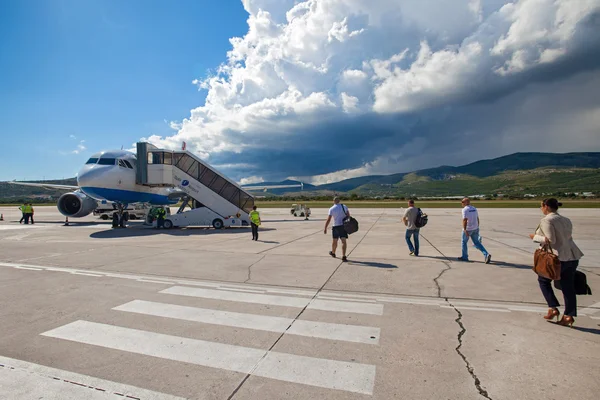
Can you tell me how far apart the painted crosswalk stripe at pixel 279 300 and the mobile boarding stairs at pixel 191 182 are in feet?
46.3

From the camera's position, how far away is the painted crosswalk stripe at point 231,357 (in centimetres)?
341

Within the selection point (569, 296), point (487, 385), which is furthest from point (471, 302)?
point (487, 385)

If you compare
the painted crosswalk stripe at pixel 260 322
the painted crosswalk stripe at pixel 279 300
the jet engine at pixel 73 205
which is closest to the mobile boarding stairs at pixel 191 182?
the jet engine at pixel 73 205

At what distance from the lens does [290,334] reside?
457 cm

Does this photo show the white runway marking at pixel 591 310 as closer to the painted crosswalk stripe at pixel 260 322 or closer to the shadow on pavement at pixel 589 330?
the shadow on pavement at pixel 589 330

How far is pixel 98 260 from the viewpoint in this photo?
10102 millimetres

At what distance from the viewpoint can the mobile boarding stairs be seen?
2048 cm

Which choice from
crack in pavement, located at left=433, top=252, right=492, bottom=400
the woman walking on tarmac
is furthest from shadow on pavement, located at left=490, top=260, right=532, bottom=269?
the woman walking on tarmac

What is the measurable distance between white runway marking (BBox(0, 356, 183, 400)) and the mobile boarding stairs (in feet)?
56.7

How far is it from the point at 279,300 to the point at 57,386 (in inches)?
139

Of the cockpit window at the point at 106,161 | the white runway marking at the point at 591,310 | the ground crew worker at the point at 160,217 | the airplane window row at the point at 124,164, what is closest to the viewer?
the white runway marking at the point at 591,310

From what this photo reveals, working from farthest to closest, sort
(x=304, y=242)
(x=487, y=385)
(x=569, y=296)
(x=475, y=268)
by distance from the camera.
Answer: (x=304, y=242)
(x=475, y=268)
(x=569, y=296)
(x=487, y=385)

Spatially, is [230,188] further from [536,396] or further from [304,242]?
[536,396]

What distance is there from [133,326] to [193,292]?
1.85 metres
